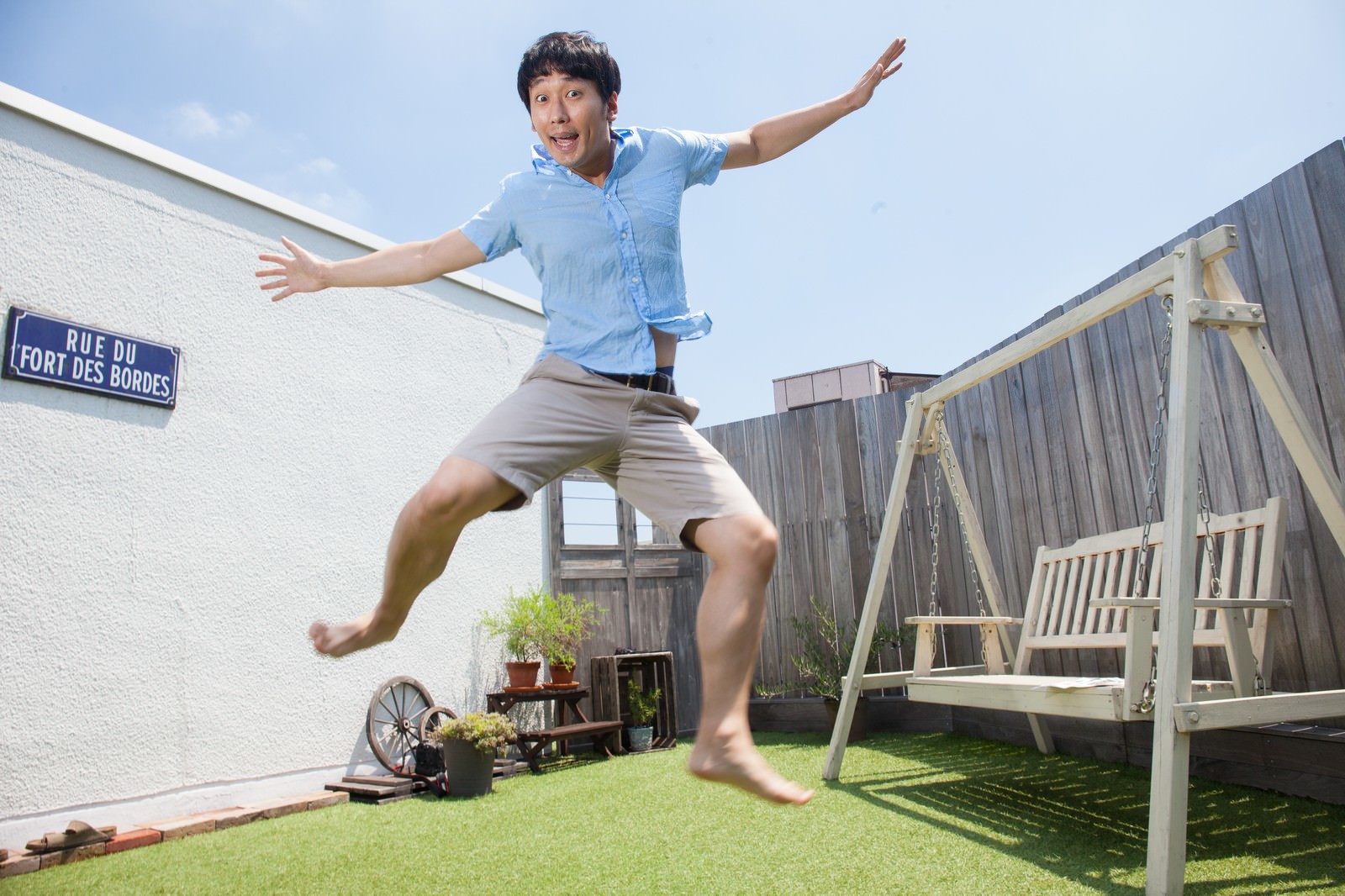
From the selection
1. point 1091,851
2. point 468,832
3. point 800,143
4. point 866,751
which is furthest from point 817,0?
Result: point 866,751

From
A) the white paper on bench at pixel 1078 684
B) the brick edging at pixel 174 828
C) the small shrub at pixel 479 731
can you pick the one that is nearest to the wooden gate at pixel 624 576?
the small shrub at pixel 479 731

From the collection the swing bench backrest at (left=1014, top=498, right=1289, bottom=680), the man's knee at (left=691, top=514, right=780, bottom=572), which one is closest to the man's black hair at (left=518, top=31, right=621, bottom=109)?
the man's knee at (left=691, top=514, right=780, bottom=572)

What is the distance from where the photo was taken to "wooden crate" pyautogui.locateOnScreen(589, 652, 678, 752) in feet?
18.5

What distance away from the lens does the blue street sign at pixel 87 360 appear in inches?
146

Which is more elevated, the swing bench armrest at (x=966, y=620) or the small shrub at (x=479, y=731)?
the swing bench armrest at (x=966, y=620)

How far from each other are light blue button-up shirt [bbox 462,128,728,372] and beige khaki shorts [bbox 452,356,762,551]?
2.5 inches

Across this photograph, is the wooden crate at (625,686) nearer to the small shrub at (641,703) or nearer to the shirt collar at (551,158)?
the small shrub at (641,703)

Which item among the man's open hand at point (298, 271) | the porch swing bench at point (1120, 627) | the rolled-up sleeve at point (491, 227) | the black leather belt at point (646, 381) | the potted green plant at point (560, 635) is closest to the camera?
the black leather belt at point (646, 381)

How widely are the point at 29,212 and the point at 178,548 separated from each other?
157 cm

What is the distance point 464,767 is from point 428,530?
3188mm

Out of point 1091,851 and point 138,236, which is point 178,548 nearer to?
point 138,236

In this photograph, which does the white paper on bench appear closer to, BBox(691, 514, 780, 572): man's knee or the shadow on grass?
the shadow on grass

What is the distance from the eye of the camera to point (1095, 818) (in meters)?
3.01

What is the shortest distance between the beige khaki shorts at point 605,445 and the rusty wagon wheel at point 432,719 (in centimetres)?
373
